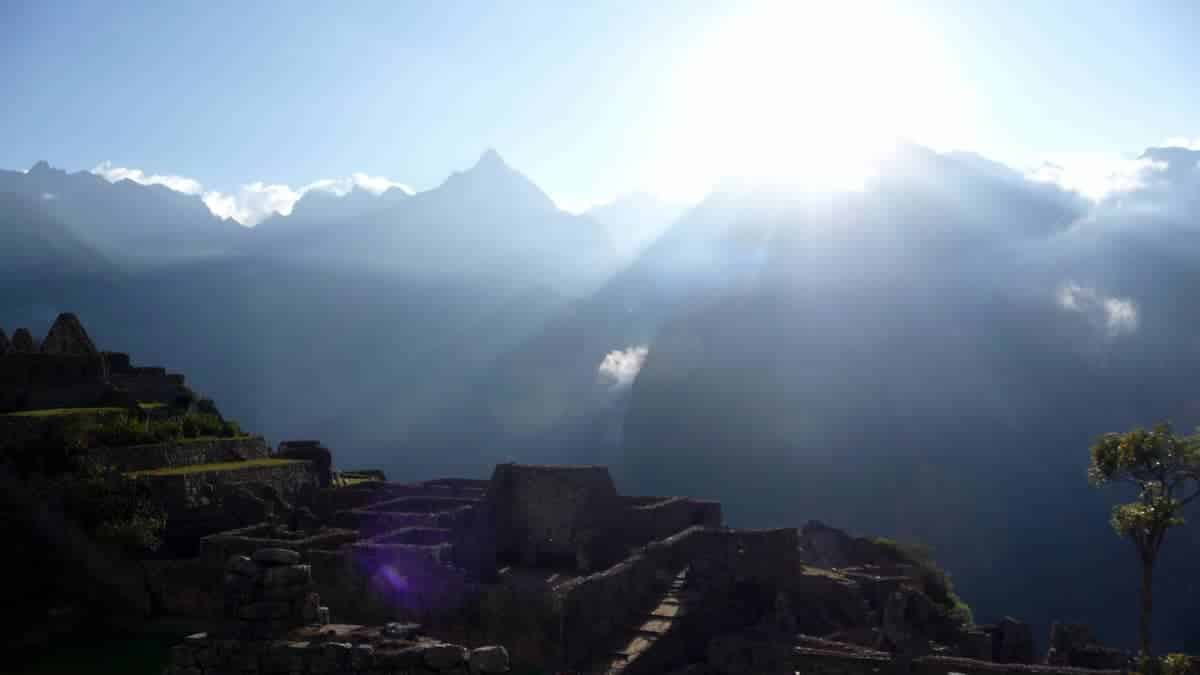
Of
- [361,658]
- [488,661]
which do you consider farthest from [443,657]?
[361,658]

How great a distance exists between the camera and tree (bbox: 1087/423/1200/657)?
1689 cm

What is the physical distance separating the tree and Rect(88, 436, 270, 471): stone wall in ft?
79.5

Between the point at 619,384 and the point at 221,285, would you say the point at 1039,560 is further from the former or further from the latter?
the point at 221,285

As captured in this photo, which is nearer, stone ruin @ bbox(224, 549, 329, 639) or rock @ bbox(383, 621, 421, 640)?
stone ruin @ bbox(224, 549, 329, 639)

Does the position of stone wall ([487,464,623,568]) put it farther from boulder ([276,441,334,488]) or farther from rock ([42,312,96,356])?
rock ([42,312,96,356])

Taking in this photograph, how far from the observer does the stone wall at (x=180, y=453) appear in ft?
81.6

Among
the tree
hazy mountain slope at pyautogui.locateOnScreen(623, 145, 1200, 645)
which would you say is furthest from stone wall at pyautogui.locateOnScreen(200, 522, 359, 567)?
hazy mountain slope at pyautogui.locateOnScreen(623, 145, 1200, 645)

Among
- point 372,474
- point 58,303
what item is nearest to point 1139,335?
point 372,474

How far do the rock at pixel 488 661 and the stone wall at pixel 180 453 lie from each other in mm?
20070

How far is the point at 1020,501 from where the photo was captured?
7594 centimetres

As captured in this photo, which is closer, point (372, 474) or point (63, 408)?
point (63, 408)

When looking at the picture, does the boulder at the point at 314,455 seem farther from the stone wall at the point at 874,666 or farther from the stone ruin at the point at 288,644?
the stone ruin at the point at 288,644

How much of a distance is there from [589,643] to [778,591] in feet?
25.7

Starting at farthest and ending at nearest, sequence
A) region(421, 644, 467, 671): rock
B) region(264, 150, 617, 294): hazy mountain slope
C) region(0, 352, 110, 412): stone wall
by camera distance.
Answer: region(264, 150, 617, 294): hazy mountain slope
region(0, 352, 110, 412): stone wall
region(421, 644, 467, 671): rock
